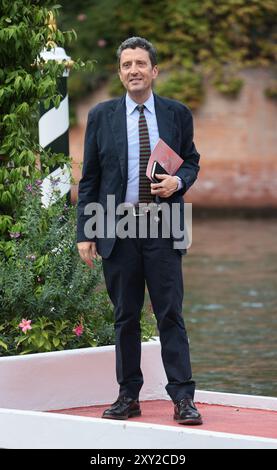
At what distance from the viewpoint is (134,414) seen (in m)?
6.53

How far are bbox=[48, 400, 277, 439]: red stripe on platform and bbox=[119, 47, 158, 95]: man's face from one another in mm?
1527

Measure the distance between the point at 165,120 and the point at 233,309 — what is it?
7.20m

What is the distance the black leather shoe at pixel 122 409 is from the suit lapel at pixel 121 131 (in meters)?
1.05

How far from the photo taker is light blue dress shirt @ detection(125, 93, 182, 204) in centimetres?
630

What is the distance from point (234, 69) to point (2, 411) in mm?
20783

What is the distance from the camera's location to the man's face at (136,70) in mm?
6277

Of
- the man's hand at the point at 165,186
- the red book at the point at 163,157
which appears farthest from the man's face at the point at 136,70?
the man's hand at the point at 165,186

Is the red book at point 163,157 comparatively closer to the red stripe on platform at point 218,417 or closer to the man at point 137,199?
the man at point 137,199

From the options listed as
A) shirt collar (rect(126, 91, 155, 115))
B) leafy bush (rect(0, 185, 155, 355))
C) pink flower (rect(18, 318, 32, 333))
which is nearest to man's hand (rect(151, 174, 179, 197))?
shirt collar (rect(126, 91, 155, 115))

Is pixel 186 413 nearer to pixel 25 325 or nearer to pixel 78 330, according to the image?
pixel 78 330
